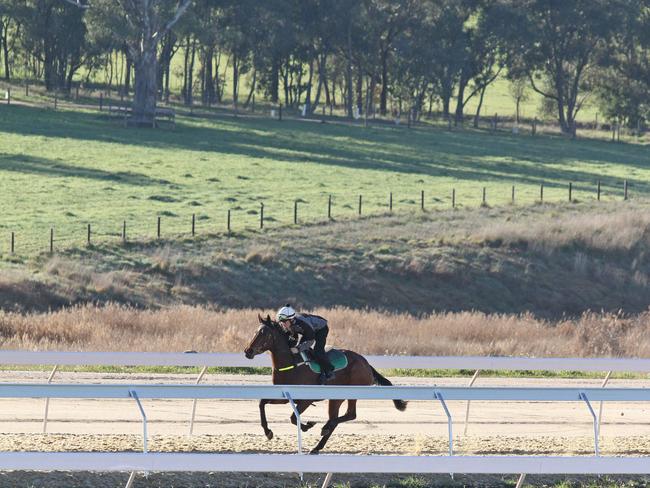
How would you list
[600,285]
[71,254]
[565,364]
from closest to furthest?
[565,364] → [71,254] → [600,285]

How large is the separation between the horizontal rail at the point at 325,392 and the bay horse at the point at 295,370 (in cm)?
133

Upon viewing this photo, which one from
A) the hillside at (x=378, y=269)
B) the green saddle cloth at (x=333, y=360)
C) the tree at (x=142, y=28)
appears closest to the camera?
the green saddle cloth at (x=333, y=360)

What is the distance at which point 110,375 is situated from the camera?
17.8m

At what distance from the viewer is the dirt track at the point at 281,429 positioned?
12.4 m

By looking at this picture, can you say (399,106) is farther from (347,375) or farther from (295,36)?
(347,375)

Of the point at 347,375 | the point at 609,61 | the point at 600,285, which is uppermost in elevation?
the point at 609,61

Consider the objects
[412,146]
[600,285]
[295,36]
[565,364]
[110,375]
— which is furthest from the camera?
[295,36]

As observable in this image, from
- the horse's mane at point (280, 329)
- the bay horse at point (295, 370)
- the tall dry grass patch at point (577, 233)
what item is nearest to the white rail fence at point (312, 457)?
the bay horse at point (295, 370)

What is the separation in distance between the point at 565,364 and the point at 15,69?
82030 mm

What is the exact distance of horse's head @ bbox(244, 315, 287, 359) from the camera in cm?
1235

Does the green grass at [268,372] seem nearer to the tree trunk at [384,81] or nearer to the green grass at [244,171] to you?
the green grass at [244,171]

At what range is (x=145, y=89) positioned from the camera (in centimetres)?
6106

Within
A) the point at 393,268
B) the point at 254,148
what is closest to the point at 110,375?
the point at 393,268

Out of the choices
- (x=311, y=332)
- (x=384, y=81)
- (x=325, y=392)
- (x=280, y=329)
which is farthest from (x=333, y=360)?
(x=384, y=81)
